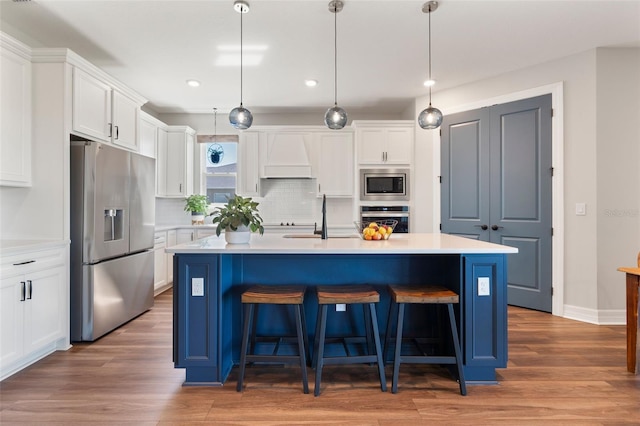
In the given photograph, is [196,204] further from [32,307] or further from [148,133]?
[32,307]

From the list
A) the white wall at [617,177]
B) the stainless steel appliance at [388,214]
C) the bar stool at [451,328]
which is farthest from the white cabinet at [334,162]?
the bar stool at [451,328]

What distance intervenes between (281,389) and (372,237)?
1.23 m

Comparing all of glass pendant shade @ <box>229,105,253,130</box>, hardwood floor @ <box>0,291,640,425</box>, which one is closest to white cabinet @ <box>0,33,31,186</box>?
hardwood floor @ <box>0,291,640,425</box>

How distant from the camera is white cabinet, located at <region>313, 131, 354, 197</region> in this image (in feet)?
17.7

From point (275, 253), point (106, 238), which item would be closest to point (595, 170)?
point (275, 253)

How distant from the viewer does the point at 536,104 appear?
3.97m

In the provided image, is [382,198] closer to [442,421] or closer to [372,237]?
[372,237]

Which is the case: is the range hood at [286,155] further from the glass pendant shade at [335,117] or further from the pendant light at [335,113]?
the glass pendant shade at [335,117]

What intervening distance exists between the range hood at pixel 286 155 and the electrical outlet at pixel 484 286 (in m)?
3.51

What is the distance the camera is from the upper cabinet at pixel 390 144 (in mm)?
5188

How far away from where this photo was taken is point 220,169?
579 centimetres

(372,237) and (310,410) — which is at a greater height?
(372,237)

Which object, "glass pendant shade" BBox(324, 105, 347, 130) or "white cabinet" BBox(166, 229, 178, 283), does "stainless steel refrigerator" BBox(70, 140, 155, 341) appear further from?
"glass pendant shade" BBox(324, 105, 347, 130)

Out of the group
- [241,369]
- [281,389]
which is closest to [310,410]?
[281,389]
